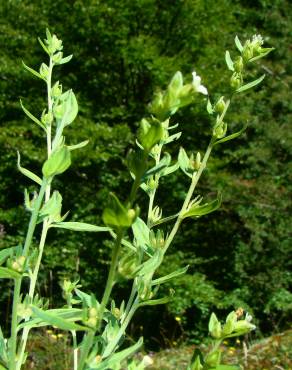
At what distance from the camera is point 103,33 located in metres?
6.93

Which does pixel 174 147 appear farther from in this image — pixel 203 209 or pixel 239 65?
pixel 203 209

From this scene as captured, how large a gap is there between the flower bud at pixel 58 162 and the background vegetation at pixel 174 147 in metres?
5.88

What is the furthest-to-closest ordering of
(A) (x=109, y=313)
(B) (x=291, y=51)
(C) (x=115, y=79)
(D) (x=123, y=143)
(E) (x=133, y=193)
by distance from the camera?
(B) (x=291, y=51)
(C) (x=115, y=79)
(D) (x=123, y=143)
(A) (x=109, y=313)
(E) (x=133, y=193)

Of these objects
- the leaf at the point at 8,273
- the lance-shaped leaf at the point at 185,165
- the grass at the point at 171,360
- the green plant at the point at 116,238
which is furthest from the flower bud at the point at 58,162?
the grass at the point at 171,360

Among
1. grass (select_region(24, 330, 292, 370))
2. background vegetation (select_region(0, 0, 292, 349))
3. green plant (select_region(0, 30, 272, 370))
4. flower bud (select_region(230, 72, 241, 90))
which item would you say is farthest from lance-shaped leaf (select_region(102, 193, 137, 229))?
background vegetation (select_region(0, 0, 292, 349))

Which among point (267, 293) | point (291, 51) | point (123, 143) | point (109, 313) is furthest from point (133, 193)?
point (291, 51)

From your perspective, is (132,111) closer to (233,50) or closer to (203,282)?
(233,50)

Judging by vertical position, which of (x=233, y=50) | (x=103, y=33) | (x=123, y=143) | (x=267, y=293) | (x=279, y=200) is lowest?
(x=267, y=293)

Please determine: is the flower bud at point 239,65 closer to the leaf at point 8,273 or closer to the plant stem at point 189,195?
the plant stem at point 189,195

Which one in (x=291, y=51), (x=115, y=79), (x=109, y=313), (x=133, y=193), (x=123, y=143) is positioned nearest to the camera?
(x=133, y=193)

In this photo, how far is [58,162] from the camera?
689 millimetres

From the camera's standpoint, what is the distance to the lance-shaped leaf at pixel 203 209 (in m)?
0.75

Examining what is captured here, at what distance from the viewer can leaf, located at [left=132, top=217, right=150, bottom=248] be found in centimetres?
81

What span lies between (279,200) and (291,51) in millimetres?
2319
